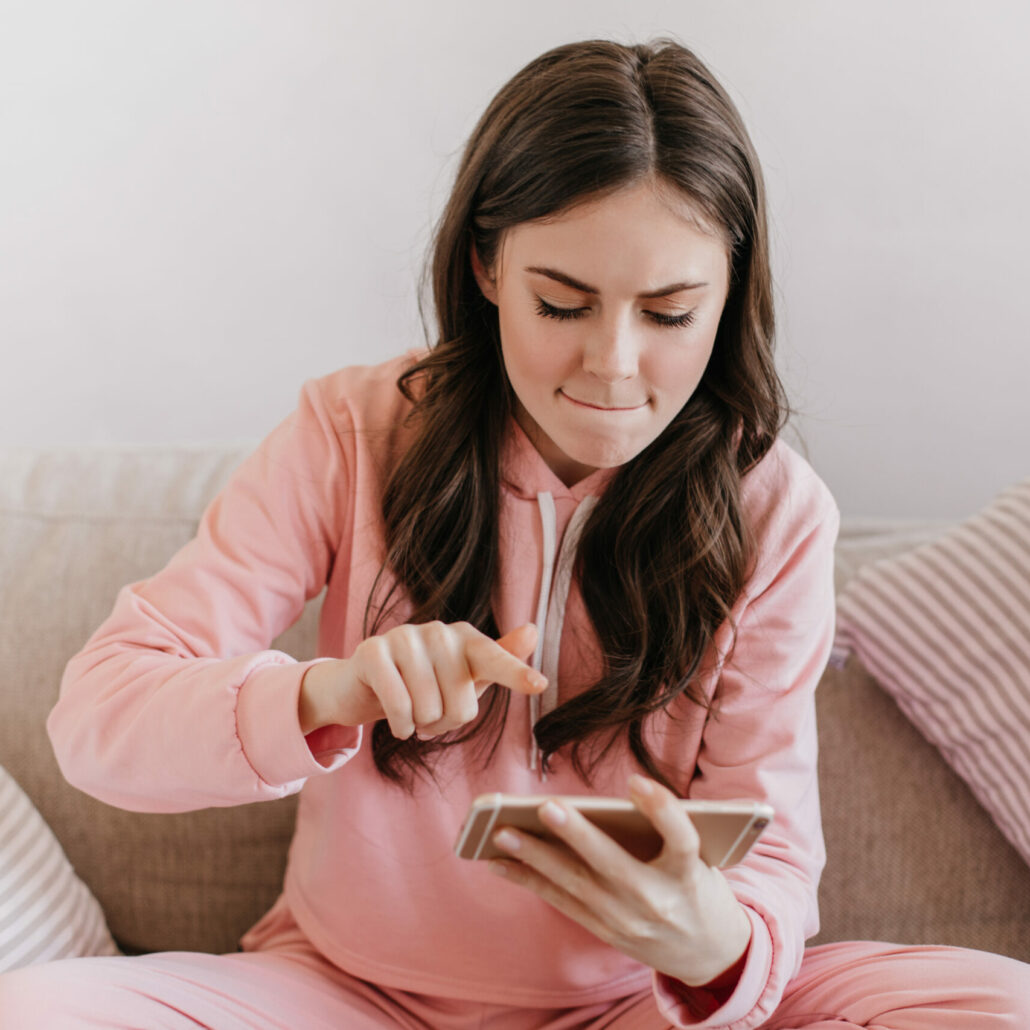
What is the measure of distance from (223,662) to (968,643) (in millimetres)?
754

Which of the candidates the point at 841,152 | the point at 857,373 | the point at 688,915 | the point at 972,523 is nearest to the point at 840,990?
the point at 688,915

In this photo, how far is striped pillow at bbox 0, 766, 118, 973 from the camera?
1.03 meters

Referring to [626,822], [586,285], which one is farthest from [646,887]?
[586,285]

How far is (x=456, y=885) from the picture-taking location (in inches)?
39.6

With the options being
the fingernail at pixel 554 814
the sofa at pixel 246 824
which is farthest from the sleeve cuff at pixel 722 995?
the sofa at pixel 246 824

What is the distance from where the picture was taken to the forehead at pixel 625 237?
776mm

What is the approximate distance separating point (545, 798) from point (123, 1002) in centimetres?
41

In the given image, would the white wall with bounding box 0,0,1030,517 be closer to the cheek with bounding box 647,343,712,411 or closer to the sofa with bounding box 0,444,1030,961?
the sofa with bounding box 0,444,1030,961

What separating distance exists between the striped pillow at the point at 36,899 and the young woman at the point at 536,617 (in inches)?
7.4

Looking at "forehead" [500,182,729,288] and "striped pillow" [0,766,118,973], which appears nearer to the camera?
"forehead" [500,182,729,288]

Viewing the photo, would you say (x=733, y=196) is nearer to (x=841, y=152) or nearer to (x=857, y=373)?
(x=841, y=152)

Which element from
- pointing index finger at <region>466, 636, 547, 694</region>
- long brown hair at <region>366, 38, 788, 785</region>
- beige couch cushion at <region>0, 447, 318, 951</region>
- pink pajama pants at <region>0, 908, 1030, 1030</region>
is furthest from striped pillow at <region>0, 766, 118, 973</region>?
pointing index finger at <region>466, 636, 547, 694</region>

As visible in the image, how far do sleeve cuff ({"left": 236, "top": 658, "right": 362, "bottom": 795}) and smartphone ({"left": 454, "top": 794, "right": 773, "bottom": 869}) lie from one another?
0.15m

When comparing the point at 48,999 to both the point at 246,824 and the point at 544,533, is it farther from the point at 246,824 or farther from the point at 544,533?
the point at 544,533
